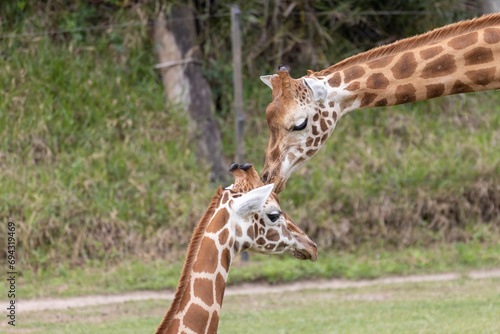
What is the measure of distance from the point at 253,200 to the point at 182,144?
7409mm

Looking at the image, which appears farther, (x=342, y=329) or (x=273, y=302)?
(x=273, y=302)

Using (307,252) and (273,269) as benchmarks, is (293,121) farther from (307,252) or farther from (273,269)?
(273,269)

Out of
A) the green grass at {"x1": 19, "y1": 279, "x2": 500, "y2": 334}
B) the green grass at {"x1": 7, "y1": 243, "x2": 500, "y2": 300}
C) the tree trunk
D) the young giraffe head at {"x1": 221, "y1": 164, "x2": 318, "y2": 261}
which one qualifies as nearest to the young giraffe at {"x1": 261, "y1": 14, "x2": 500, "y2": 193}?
the young giraffe head at {"x1": 221, "y1": 164, "x2": 318, "y2": 261}

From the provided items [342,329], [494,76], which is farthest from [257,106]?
[494,76]

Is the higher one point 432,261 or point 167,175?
point 167,175

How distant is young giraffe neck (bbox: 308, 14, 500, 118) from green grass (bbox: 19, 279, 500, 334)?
9.24ft

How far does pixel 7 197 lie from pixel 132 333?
3626 mm

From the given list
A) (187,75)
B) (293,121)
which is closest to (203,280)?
(293,121)

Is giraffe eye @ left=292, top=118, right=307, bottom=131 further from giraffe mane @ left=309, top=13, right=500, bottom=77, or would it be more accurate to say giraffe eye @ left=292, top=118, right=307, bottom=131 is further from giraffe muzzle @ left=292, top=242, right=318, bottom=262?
giraffe muzzle @ left=292, top=242, right=318, bottom=262

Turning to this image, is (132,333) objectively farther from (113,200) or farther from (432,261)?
(432,261)

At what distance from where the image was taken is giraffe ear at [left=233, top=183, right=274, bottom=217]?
4.02m

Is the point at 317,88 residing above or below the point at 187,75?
below

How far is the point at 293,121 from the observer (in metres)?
4.85

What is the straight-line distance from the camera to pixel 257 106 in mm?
12195
